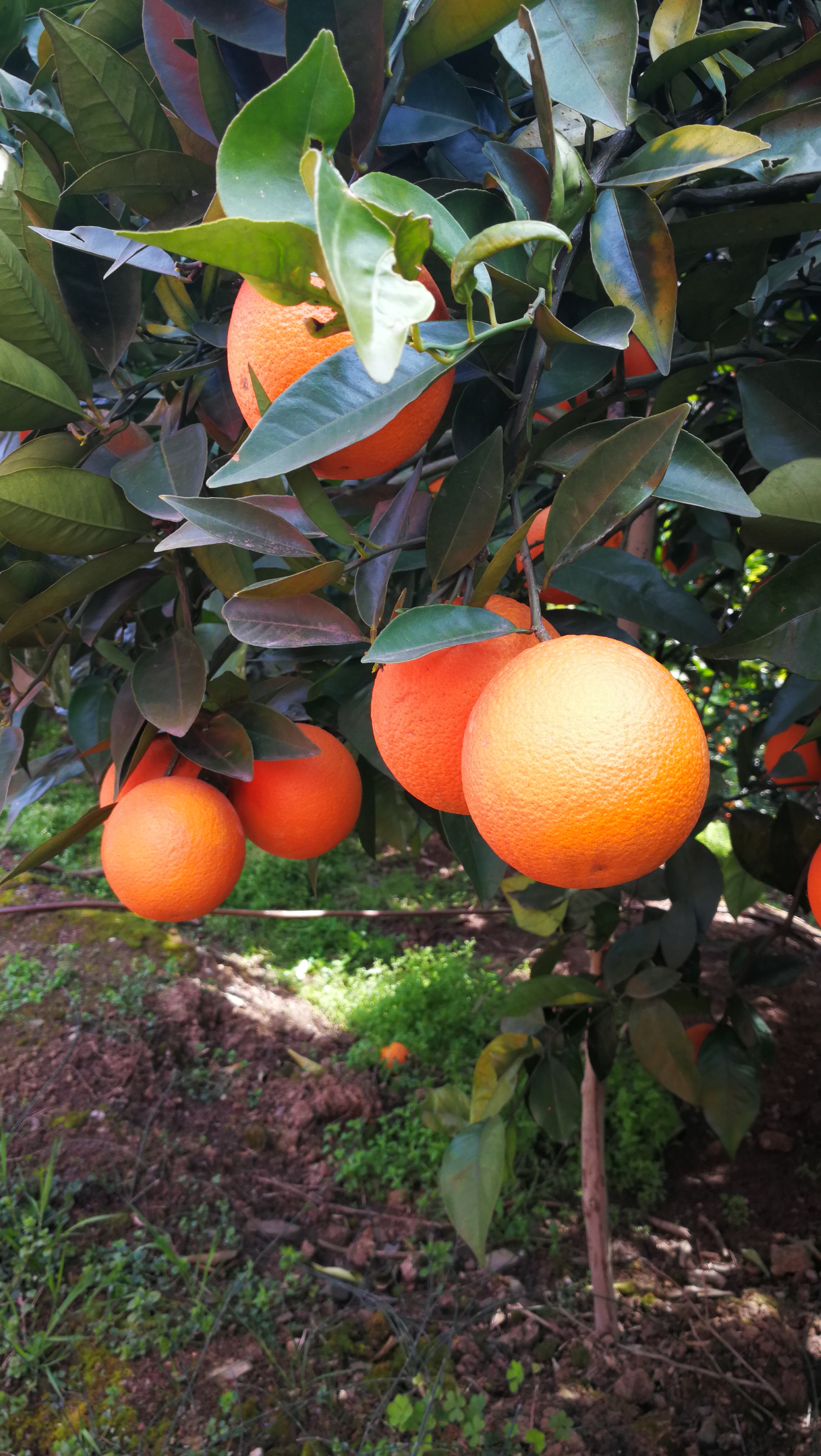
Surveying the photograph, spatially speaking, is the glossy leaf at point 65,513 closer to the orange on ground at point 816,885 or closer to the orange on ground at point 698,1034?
the orange on ground at point 816,885

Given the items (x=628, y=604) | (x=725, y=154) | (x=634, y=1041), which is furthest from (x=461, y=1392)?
(x=725, y=154)

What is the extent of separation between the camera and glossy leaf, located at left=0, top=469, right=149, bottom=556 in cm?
57

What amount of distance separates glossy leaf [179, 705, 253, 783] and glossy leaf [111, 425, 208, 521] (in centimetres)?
22

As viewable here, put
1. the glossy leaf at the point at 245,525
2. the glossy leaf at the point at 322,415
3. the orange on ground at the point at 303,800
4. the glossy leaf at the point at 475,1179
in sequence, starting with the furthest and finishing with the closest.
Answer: the glossy leaf at the point at 475,1179 < the orange on ground at the point at 303,800 < the glossy leaf at the point at 245,525 < the glossy leaf at the point at 322,415

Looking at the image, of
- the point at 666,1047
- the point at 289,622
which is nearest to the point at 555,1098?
the point at 666,1047

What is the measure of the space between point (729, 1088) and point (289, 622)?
1.20 metres

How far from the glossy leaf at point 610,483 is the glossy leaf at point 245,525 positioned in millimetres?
147

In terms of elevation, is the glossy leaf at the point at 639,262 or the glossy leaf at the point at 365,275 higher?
the glossy leaf at the point at 365,275

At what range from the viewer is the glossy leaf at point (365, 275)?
24cm

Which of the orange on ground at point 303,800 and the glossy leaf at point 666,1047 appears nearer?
the orange on ground at point 303,800

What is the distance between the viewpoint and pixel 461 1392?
5.35ft

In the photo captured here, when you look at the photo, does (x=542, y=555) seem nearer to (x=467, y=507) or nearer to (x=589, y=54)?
(x=467, y=507)

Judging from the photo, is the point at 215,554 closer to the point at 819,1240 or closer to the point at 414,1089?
the point at 819,1240

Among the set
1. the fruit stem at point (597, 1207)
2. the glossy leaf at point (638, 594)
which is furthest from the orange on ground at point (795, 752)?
the fruit stem at point (597, 1207)
